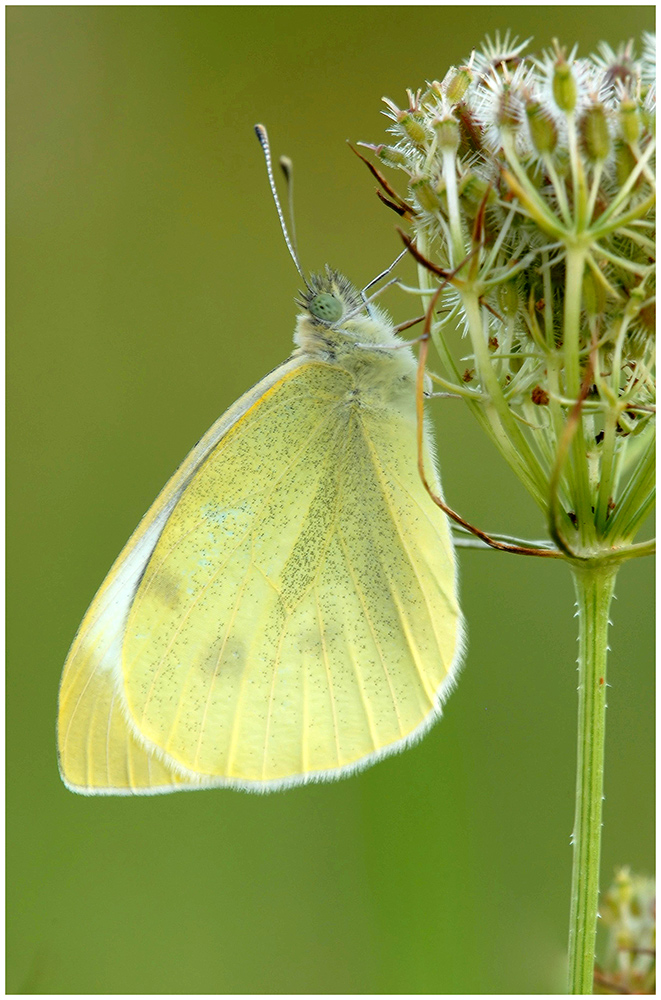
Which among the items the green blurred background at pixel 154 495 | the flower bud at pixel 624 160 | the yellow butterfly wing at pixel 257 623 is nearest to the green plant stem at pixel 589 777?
the green blurred background at pixel 154 495

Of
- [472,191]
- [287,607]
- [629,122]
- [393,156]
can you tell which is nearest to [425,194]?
[472,191]

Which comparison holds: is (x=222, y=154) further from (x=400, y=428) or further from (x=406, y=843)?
(x=406, y=843)

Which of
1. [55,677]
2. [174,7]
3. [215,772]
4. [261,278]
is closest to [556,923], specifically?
[215,772]

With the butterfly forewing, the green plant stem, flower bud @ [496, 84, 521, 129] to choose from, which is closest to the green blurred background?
the butterfly forewing

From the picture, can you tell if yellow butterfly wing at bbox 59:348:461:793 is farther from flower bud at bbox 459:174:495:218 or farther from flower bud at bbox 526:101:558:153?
flower bud at bbox 526:101:558:153

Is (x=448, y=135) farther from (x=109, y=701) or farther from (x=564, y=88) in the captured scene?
(x=109, y=701)
